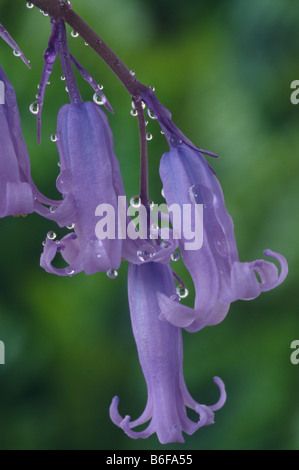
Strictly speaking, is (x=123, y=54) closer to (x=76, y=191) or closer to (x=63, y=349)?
(x=63, y=349)

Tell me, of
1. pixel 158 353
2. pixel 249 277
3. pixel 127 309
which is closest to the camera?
pixel 249 277

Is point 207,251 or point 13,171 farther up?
point 13,171

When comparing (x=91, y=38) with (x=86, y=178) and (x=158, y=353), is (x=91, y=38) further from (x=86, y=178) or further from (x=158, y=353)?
(x=158, y=353)

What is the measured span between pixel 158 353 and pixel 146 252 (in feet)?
0.54

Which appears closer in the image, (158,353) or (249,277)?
(249,277)

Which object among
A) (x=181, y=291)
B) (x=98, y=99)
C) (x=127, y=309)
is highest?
(x=98, y=99)

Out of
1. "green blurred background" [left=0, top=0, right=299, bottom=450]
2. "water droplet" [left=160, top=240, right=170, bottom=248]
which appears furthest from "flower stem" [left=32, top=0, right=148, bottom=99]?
"green blurred background" [left=0, top=0, right=299, bottom=450]

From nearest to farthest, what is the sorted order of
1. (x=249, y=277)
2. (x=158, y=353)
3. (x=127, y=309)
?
(x=249, y=277)
(x=158, y=353)
(x=127, y=309)

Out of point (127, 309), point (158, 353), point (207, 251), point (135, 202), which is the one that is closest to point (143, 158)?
A: point (135, 202)

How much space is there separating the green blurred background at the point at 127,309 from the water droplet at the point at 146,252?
1.00m

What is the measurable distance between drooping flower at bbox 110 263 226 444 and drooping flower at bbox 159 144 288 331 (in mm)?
71

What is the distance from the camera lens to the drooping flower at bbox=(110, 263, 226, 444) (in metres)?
1.01

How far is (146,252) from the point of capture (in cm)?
96

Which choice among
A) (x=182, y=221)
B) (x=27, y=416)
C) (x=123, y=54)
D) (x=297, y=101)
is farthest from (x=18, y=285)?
(x=182, y=221)
